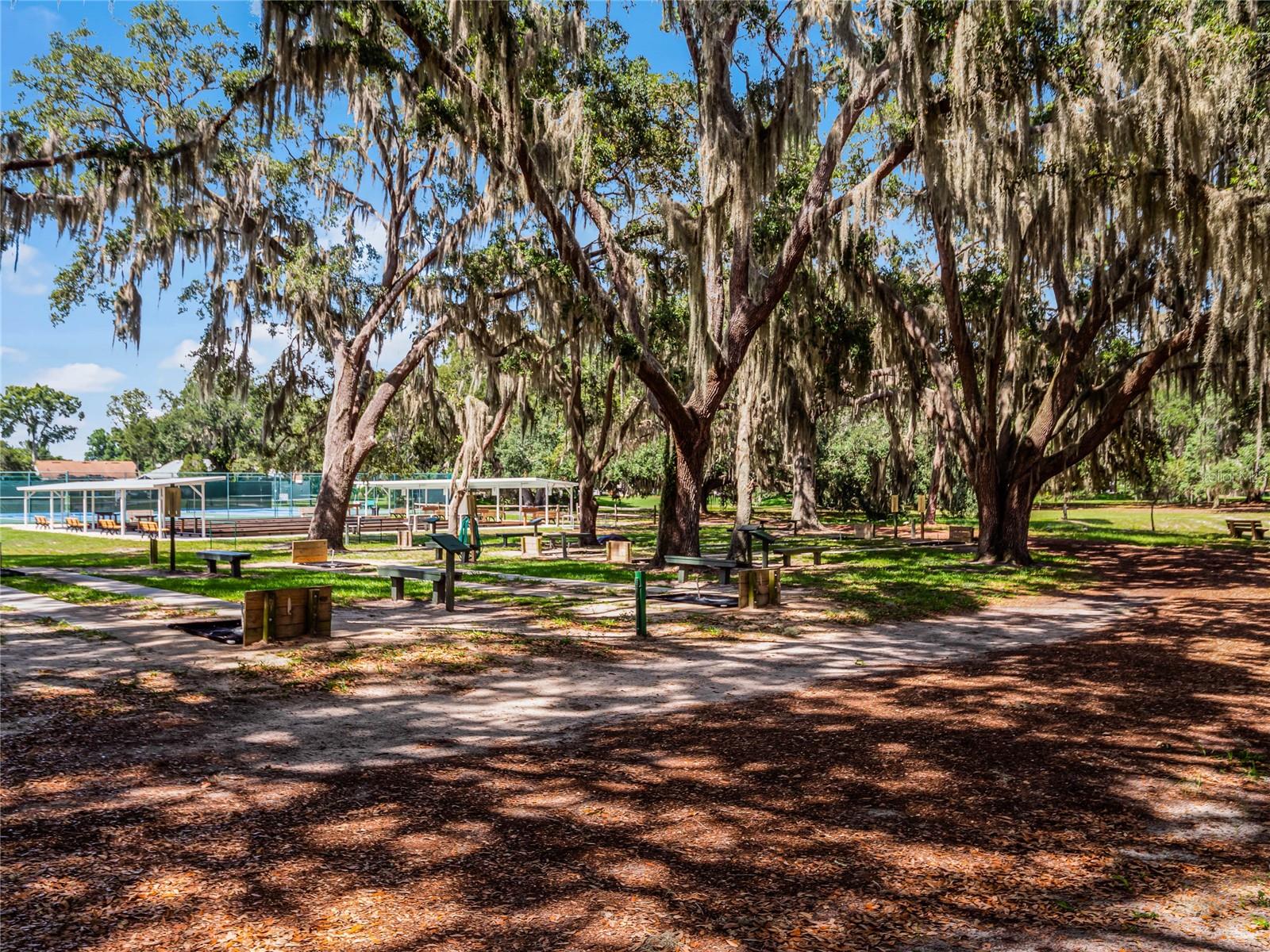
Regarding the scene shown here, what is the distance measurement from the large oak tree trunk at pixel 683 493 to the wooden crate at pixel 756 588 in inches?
162

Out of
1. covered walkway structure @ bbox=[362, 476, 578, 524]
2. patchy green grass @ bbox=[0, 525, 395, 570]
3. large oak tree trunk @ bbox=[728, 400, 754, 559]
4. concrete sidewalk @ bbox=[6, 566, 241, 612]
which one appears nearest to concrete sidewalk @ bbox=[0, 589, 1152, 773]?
concrete sidewalk @ bbox=[6, 566, 241, 612]

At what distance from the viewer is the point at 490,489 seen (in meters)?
44.8

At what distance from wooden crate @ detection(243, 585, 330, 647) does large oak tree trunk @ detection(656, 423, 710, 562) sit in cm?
834

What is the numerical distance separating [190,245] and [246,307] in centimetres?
182

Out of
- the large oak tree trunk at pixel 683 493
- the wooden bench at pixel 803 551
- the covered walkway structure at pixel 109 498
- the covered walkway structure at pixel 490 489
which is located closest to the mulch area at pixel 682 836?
the large oak tree trunk at pixel 683 493

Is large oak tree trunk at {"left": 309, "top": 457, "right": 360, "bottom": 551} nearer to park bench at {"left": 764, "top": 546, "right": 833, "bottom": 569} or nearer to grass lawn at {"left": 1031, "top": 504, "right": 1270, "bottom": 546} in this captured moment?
park bench at {"left": 764, "top": 546, "right": 833, "bottom": 569}

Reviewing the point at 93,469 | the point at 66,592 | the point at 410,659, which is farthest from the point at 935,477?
the point at 93,469

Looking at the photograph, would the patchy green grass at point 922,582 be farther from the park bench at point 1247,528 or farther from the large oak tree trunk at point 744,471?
the park bench at point 1247,528

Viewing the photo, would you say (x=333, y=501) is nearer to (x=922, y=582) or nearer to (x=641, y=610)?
(x=641, y=610)

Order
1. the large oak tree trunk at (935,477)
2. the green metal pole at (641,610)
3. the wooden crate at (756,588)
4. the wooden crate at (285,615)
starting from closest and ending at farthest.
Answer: the wooden crate at (285,615) → the green metal pole at (641,610) → the wooden crate at (756,588) → the large oak tree trunk at (935,477)

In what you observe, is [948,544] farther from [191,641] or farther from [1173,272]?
[191,641]

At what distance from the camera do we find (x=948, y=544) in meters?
24.3

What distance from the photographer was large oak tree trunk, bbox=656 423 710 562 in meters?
16.3

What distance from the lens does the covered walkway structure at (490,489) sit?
92.6ft
